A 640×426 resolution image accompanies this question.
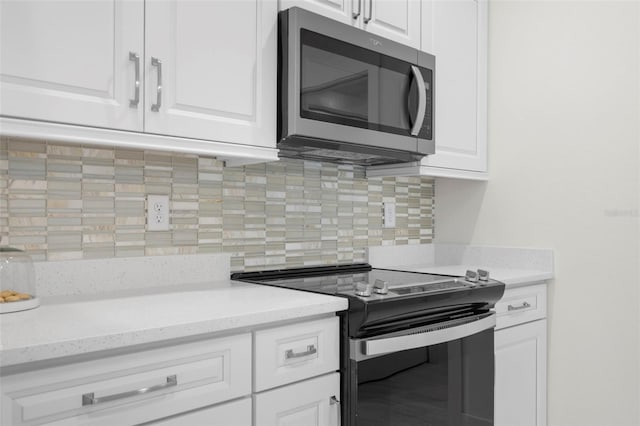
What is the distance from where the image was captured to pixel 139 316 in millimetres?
1203

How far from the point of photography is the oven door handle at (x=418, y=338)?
4.71ft

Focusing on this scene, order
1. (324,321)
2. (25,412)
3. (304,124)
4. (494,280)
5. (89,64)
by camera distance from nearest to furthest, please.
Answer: (25,412) → (89,64) → (324,321) → (304,124) → (494,280)

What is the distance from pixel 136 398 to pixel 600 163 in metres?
1.92

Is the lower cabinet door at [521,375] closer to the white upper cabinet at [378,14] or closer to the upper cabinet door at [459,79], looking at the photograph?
the upper cabinet door at [459,79]

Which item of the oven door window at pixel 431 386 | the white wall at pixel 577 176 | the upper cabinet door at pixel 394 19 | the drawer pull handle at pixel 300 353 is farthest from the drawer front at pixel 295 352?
the white wall at pixel 577 176

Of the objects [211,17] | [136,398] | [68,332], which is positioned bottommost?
[136,398]

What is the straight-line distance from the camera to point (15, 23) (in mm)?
1188

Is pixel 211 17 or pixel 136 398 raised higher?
pixel 211 17

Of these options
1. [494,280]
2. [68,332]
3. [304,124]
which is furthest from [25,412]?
[494,280]

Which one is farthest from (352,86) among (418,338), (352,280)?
(418,338)

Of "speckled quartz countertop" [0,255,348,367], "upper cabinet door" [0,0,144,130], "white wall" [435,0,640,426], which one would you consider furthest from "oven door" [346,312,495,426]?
"upper cabinet door" [0,0,144,130]

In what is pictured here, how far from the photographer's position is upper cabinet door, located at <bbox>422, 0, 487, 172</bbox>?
7.30 feet

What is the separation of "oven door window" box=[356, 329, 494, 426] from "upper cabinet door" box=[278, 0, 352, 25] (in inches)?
44.1

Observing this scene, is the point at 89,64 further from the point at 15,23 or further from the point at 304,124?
the point at 304,124
